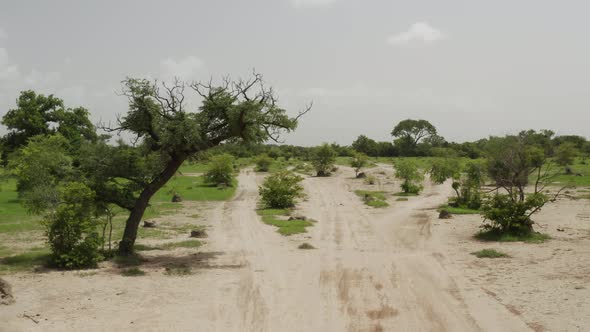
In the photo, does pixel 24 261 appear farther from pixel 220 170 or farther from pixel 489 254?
pixel 220 170

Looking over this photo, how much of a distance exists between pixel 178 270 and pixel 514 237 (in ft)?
48.2

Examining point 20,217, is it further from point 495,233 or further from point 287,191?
point 495,233

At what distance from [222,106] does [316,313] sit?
27.4 ft

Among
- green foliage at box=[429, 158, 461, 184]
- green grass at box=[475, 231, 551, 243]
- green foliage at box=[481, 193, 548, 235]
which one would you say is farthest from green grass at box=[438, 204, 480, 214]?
green grass at box=[475, 231, 551, 243]

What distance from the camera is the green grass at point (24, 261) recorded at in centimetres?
1606

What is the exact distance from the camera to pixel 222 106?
17281mm

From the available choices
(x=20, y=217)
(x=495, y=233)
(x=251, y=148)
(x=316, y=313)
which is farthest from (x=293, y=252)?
(x=20, y=217)

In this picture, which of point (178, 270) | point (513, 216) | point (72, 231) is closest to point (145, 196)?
point (72, 231)

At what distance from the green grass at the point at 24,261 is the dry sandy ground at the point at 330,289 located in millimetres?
1329

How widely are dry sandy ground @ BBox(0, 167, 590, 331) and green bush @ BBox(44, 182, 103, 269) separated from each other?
739 millimetres

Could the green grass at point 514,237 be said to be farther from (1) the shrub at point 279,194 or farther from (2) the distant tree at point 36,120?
(2) the distant tree at point 36,120

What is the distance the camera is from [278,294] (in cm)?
1373

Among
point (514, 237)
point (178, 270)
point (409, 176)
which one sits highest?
point (409, 176)

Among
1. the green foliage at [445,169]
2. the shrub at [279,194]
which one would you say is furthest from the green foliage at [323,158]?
the shrub at [279,194]
